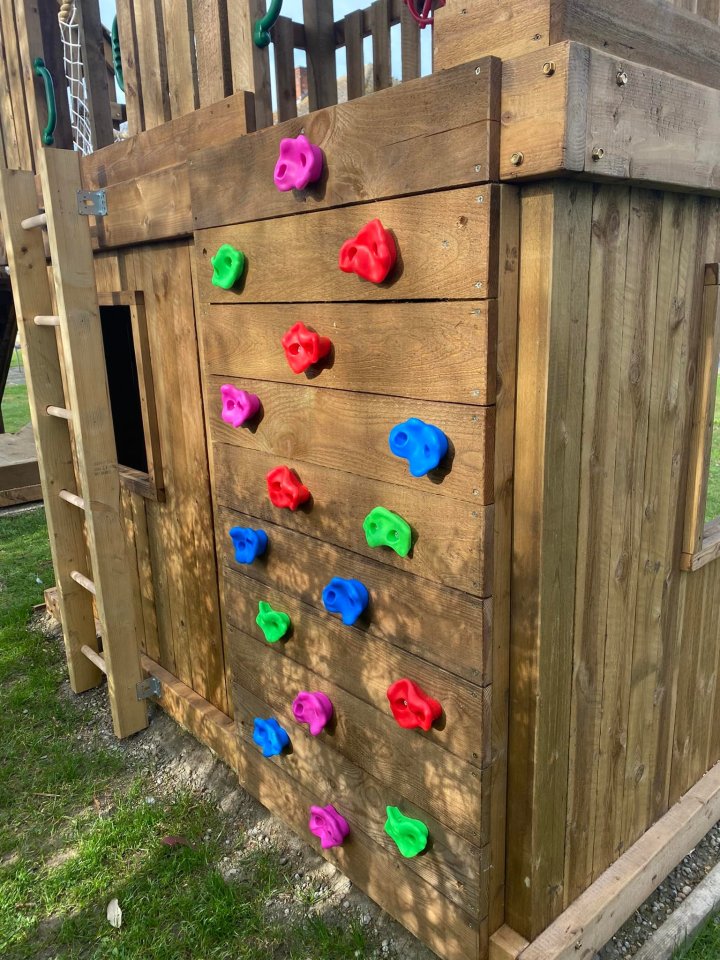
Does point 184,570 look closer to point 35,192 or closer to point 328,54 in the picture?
point 35,192

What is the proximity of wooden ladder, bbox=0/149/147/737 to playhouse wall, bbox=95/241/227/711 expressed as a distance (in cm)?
22

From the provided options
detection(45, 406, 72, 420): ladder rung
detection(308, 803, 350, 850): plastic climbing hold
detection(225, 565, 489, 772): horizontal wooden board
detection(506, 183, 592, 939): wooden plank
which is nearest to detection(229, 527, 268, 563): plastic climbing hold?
detection(225, 565, 489, 772): horizontal wooden board

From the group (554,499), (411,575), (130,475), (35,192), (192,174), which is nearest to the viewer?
(554,499)

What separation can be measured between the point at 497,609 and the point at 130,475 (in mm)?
2576

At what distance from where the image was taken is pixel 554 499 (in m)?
1.90

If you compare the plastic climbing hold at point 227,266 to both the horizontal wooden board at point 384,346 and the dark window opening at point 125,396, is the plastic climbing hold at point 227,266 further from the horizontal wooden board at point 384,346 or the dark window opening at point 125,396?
the dark window opening at point 125,396

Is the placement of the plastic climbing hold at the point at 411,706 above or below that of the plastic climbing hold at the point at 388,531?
below

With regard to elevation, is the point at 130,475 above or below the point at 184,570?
above

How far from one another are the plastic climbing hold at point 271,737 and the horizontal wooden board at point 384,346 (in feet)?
4.53

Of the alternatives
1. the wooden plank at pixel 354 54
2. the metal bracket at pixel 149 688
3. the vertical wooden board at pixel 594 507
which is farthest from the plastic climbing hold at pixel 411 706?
the wooden plank at pixel 354 54

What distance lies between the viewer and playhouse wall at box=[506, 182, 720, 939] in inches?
70.9

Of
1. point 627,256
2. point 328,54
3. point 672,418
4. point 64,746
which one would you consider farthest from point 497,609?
point 64,746

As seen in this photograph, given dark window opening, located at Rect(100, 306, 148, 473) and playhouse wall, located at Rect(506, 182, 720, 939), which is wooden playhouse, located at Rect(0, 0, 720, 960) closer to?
playhouse wall, located at Rect(506, 182, 720, 939)

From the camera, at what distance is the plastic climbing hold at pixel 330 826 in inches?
105
